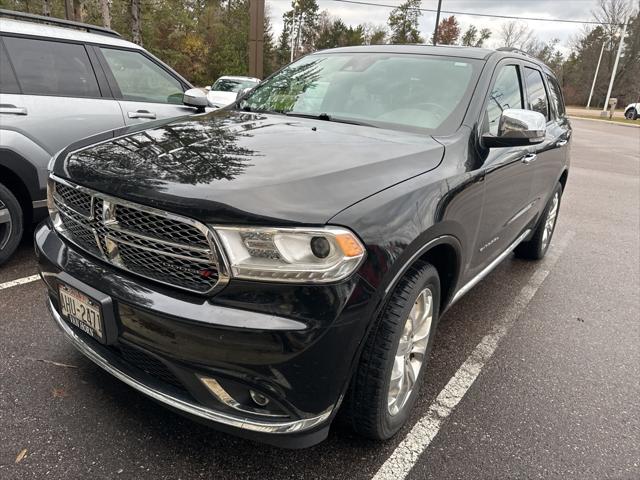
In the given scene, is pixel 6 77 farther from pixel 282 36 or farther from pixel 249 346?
pixel 282 36

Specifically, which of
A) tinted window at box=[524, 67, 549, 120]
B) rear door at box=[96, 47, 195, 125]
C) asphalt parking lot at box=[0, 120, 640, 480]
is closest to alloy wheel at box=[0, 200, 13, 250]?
asphalt parking lot at box=[0, 120, 640, 480]

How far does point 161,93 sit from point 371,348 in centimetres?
390

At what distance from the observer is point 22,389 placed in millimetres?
2375

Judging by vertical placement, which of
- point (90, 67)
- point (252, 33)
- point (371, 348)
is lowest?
point (371, 348)

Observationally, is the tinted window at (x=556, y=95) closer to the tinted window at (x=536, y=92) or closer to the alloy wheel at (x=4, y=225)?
the tinted window at (x=536, y=92)

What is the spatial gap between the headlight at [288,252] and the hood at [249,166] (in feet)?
0.14

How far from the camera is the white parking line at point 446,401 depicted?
2.09 m

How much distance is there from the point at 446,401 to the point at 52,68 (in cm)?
388

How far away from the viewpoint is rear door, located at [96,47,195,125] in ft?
14.4

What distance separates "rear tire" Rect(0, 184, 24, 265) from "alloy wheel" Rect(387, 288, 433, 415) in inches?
125

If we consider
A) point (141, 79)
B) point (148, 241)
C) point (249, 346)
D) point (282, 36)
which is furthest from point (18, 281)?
point (282, 36)

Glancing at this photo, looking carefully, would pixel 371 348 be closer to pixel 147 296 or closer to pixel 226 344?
pixel 226 344

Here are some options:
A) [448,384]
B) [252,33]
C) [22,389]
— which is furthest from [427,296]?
[252,33]

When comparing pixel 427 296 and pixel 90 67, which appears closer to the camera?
pixel 427 296
